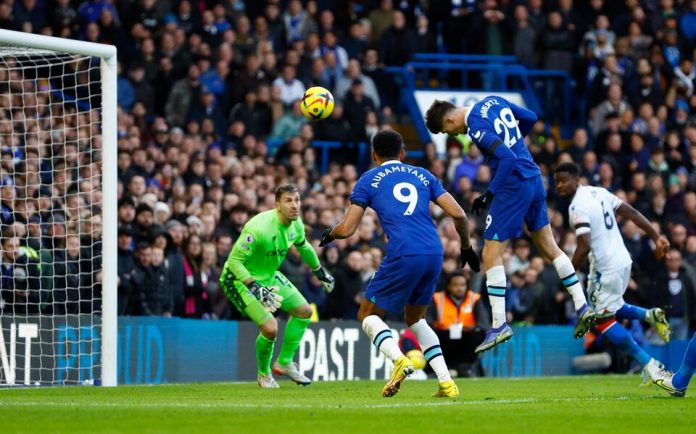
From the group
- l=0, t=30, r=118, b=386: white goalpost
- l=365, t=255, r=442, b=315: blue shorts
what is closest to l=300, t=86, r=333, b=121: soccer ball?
l=0, t=30, r=118, b=386: white goalpost

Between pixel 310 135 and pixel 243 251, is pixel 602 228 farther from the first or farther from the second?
pixel 310 135

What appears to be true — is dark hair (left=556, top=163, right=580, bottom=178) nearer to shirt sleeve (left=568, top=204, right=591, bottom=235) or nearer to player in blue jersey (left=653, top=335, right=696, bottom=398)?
shirt sleeve (left=568, top=204, right=591, bottom=235)

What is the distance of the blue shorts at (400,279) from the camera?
39.6 feet

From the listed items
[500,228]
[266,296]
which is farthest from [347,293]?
[500,228]

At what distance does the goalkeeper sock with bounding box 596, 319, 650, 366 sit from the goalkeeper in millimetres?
3085

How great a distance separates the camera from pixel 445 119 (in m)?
13.5

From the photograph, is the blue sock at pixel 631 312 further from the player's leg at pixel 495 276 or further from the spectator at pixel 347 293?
the spectator at pixel 347 293

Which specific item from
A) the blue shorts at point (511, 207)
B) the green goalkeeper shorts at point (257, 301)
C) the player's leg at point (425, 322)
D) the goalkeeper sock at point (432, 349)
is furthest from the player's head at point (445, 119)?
the green goalkeeper shorts at point (257, 301)

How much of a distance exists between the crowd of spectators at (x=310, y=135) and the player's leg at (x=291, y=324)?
8.11ft

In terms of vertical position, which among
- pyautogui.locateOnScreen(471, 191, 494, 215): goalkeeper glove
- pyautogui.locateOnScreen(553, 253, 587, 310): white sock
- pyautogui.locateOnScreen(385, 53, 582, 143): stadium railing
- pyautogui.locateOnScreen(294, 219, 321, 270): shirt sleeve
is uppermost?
pyautogui.locateOnScreen(385, 53, 582, 143): stadium railing

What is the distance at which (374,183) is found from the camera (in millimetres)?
12242

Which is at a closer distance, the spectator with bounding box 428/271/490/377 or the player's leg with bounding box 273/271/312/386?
the player's leg with bounding box 273/271/312/386

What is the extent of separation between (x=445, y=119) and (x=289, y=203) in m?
2.64

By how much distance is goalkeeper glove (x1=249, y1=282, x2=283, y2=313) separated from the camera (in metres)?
15.0
